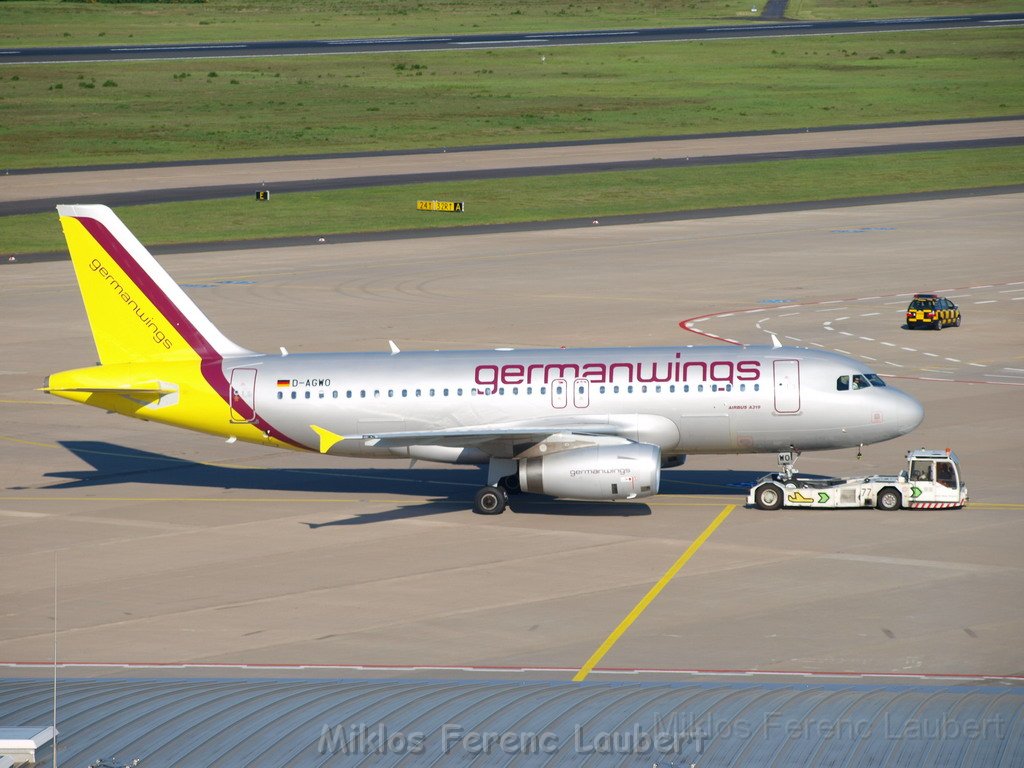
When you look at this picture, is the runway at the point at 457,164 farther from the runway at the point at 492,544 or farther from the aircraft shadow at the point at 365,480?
the aircraft shadow at the point at 365,480

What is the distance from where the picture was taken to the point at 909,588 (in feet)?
125

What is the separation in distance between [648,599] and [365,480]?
714 inches

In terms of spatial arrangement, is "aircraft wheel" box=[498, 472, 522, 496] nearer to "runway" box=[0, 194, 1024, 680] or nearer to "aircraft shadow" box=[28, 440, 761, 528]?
"aircraft shadow" box=[28, 440, 761, 528]

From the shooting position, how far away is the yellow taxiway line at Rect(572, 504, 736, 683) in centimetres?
3291

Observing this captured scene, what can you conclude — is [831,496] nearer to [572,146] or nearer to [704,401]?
[704,401]

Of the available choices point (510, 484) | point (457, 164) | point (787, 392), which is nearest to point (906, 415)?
point (787, 392)

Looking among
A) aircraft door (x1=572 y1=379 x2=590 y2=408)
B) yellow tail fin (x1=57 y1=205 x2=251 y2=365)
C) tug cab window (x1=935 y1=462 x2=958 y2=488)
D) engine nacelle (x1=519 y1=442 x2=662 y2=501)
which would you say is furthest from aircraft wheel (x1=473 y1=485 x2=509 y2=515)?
tug cab window (x1=935 y1=462 x2=958 y2=488)

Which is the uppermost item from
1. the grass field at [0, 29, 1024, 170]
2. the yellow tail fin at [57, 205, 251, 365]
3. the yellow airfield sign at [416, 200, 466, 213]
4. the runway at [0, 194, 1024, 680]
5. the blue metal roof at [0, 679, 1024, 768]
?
the grass field at [0, 29, 1024, 170]

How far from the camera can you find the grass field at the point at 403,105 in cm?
15688

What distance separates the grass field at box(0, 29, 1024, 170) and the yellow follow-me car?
8435 cm

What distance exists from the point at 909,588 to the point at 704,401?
10.9m

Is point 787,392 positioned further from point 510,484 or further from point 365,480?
point 365,480

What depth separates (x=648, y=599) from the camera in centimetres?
3794

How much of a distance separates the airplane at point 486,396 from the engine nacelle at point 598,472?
0.14 ft
